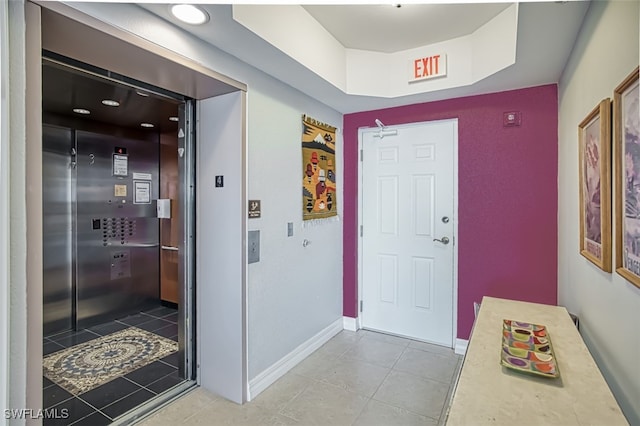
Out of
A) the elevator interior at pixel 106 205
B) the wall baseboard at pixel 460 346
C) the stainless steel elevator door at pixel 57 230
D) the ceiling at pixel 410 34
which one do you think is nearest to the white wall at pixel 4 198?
the ceiling at pixel 410 34

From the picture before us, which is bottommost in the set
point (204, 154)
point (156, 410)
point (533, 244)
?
point (156, 410)

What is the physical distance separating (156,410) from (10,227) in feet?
5.04

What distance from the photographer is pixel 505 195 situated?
289 cm

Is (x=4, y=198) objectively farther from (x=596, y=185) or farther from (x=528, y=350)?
(x=596, y=185)

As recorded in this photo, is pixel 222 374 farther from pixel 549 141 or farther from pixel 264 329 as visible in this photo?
pixel 549 141

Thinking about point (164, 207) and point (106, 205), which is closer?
point (106, 205)

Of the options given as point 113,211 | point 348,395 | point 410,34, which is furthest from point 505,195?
point 113,211

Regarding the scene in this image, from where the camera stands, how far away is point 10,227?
1.26m

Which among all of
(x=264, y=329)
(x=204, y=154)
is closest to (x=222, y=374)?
(x=264, y=329)

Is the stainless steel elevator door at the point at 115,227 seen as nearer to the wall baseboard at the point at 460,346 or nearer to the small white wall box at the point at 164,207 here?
the small white wall box at the point at 164,207

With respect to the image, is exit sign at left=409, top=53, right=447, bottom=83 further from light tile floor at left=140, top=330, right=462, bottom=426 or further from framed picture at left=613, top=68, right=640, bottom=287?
light tile floor at left=140, top=330, right=462, bottom=426

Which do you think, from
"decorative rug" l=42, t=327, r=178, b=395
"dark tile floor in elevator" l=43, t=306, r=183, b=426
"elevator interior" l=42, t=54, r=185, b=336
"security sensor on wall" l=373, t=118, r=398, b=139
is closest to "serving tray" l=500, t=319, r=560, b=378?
"security sensor on wall" l=373, t=118, r=398, b=139

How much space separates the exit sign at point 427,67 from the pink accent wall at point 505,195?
39cm

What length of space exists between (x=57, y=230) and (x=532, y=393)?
3968 mm
